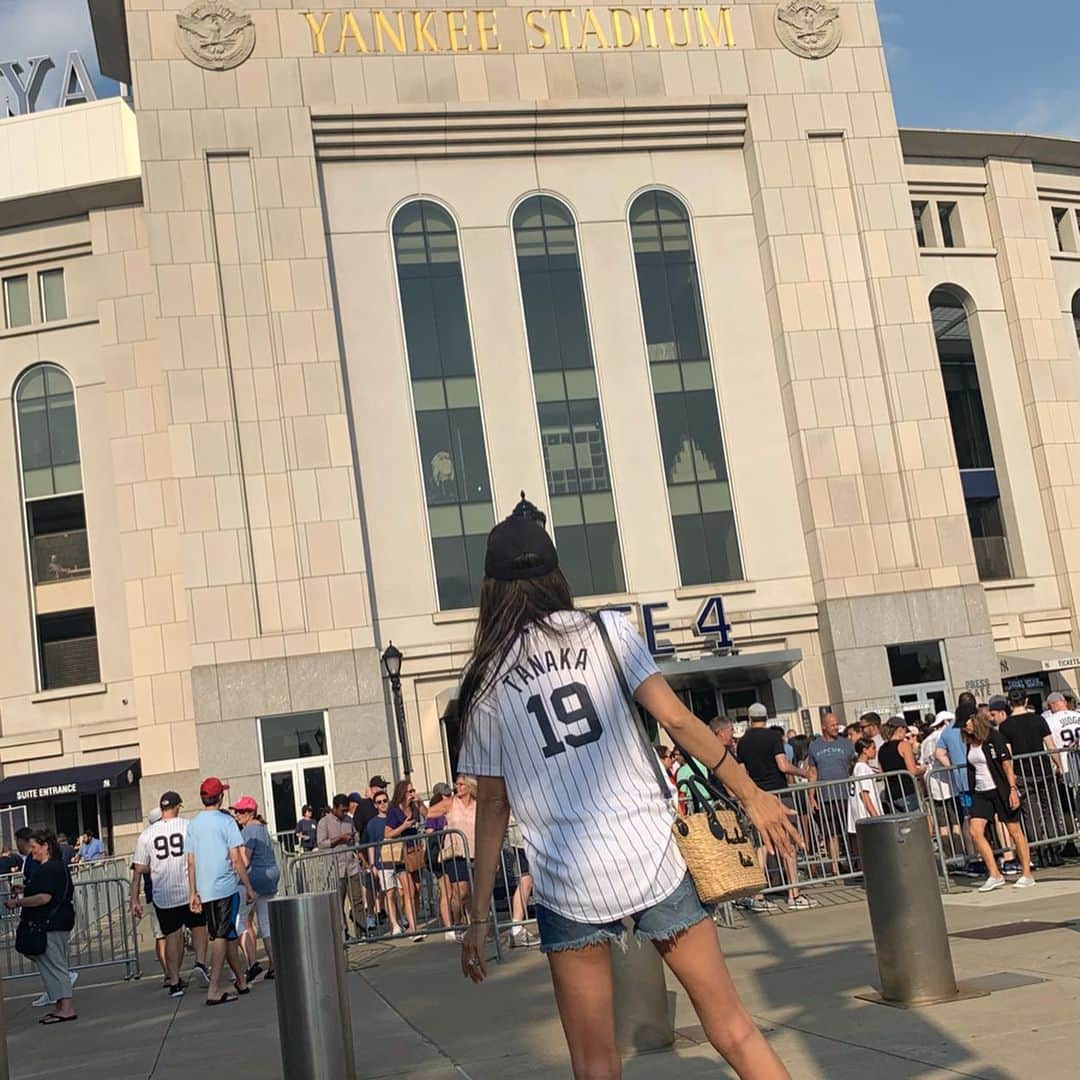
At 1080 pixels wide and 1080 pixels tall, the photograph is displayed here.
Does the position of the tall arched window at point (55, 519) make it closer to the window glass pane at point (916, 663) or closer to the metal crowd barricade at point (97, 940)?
the metal crowd barricade at point (97, 940)

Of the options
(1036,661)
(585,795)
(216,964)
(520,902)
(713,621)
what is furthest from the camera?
(1036,661)

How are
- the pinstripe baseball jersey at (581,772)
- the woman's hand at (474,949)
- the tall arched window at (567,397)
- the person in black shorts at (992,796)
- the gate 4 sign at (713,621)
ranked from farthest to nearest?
1. the tall arched window at (567,397)
2. the gate 4 sign at (713,621)
3. the person in black shorts at (992,796)
4. the woman's hand at (474,949)
5. the pinstripe baseball jersey at (581,772)

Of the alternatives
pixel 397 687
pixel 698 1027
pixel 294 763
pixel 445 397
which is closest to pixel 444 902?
pixel 698 1027

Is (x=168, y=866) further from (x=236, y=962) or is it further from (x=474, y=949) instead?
(x=474, y=949)

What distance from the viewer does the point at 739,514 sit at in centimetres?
3247

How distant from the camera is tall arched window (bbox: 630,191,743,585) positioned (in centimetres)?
3222

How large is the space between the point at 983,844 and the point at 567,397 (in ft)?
67.4

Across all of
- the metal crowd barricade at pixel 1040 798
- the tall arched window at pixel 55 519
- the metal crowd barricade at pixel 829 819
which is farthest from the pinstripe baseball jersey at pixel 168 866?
the tall arched window at pixel 55 519

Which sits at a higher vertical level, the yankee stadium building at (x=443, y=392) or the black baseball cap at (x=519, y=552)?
the yankee stadium building at (x=443, y=392)

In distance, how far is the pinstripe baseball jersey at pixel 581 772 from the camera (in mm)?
3822

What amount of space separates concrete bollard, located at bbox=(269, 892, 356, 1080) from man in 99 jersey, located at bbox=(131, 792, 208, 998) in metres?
6.48

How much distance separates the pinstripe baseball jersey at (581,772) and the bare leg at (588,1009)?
130 mm

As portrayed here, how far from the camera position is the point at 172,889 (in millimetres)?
13094

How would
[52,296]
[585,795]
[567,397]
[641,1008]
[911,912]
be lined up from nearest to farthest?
1. [585,795]
2. [641,1008]
3. [911,912]
4. [567,397]
5. [52,296]
